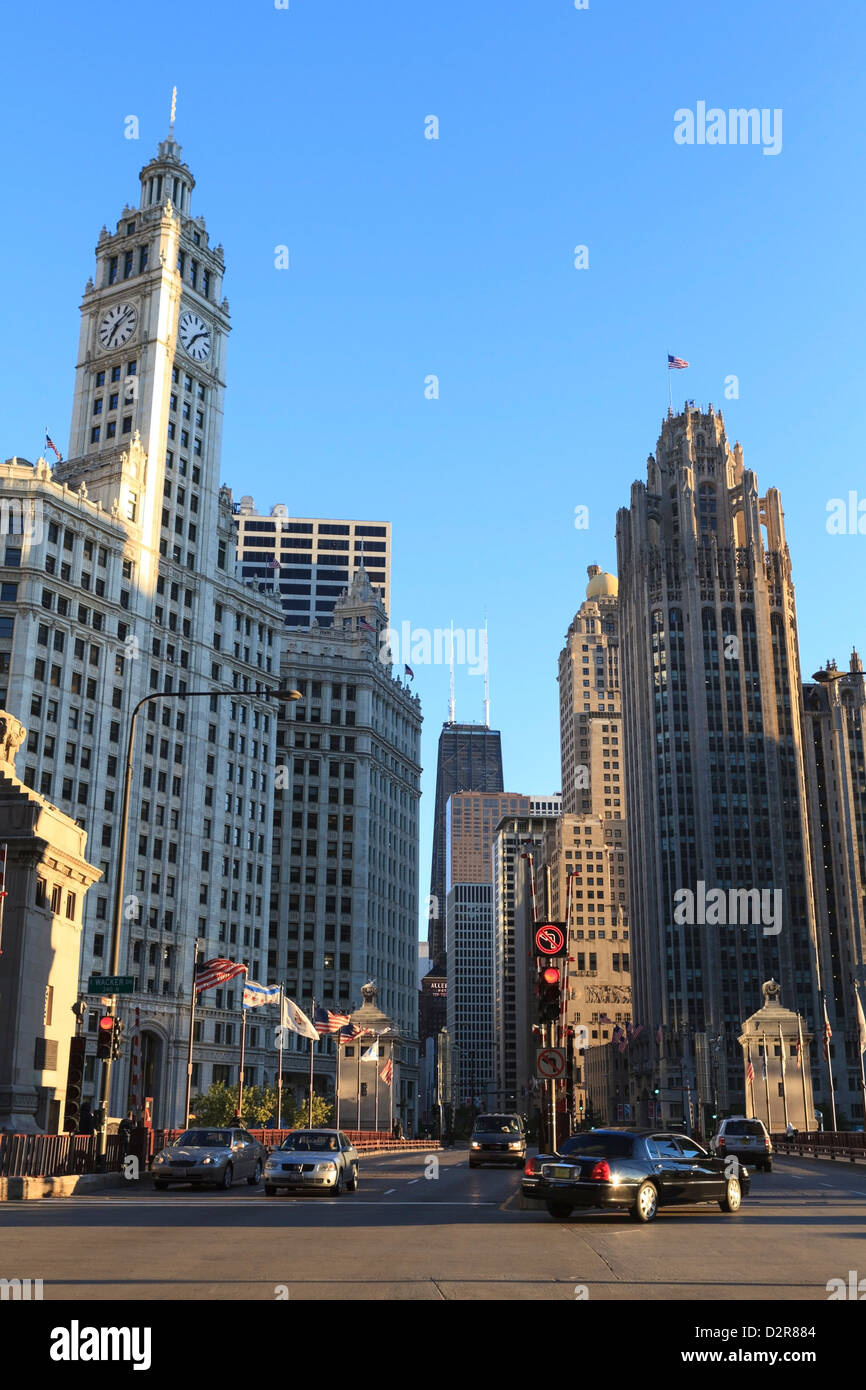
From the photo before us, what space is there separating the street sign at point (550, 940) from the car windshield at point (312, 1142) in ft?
23.6

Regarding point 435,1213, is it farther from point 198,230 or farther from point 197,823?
point 198,230

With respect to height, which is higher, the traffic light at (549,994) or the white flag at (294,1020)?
the white flag at (294,1020)

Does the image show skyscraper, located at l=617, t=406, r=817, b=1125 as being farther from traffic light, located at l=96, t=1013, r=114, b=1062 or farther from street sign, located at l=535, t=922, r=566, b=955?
street sign, located at l=535, t=922, r=566, b=955

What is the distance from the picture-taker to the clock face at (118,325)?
109m

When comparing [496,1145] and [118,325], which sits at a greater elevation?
[118,325]

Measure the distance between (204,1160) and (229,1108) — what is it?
48.1m

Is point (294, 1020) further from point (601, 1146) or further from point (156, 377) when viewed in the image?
point (156, 377)

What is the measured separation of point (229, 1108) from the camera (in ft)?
243

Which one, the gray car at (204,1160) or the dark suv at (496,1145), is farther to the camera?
the dark suv at (496,1145)

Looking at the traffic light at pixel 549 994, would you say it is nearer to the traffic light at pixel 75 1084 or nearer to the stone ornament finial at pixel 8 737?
the traffic light at pixel 75 1084

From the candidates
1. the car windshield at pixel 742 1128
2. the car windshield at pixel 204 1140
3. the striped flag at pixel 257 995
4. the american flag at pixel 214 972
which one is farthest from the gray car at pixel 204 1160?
the striped flag at pixel 257 995

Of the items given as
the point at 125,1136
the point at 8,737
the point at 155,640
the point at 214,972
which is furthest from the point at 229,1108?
the point at 8,737

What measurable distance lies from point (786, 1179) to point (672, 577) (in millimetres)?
143619
